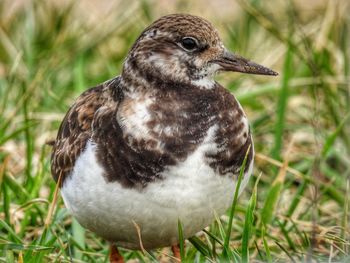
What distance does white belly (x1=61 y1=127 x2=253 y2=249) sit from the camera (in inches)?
148

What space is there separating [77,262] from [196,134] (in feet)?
3.02

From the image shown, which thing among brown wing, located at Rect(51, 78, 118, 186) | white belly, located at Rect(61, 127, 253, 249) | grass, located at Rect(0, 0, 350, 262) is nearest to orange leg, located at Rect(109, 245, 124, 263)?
grass, located at Rect(0, 0, 350, 262)

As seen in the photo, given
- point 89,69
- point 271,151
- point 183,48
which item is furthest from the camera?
point 89,69

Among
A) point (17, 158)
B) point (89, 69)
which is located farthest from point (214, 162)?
point (89, 69)

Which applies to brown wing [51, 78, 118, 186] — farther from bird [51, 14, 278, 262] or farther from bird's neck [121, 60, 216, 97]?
bird's neck [121, 60, 216, 97]

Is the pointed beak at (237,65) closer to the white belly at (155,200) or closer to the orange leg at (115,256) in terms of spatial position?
the white belly at (155,200)

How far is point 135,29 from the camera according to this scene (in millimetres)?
7215

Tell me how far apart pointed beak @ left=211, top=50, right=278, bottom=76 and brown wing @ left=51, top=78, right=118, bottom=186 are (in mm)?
528

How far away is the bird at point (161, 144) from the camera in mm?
3775

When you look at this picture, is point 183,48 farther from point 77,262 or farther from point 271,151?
point 271,151

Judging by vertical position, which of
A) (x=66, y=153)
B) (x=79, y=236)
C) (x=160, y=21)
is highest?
(x=160, y=21)

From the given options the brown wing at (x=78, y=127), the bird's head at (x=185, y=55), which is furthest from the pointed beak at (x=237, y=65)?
the brown wing at (x=78, y=127)

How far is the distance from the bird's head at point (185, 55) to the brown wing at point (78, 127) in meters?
0.24

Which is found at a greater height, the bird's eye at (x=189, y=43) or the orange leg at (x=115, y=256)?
the bird's eye at (x=189, y=43)
